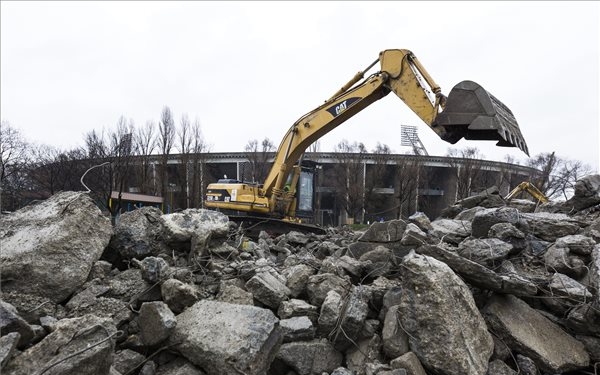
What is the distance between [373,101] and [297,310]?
6551 millimetres

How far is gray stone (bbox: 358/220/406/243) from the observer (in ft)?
16.9

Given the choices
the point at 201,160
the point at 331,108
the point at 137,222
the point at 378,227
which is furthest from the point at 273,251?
the point at 201,160

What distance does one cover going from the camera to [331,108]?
9.64 m

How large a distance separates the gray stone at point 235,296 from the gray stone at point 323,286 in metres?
0.57

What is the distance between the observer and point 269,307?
3.56 metres

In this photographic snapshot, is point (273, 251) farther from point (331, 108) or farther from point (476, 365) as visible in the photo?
point (476, 365)

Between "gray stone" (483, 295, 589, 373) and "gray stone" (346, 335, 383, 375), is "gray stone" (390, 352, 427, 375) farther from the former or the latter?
"gray stone" (483, 295, 589, 373)

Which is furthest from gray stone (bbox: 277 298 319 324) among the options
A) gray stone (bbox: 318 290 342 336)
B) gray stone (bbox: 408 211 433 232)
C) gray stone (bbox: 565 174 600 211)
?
gray stone (bbox: 565 174 600 211)

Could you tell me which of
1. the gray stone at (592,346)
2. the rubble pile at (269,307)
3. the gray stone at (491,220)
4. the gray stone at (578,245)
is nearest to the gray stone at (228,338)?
the rubble pile at (269,307)

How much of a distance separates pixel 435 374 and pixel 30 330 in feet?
9.30

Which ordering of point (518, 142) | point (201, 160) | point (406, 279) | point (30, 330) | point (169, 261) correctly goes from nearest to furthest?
point (30, 330) → point (406, 279) → point (169, 261) → point (518, 142) → point (201, 160)

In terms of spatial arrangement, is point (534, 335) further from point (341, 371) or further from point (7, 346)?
point (7, 346)

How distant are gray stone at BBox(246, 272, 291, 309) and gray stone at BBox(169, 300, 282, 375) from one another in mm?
460

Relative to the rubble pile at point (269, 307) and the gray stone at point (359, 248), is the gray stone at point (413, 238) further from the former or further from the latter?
the gray stone at point (359, 248)
